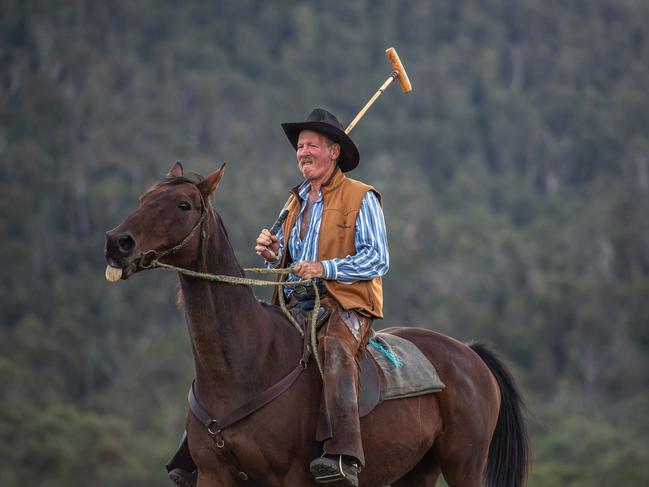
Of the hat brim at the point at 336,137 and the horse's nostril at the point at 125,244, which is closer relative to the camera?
the horse's nostril at the point at 125,244

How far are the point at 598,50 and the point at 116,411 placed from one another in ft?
393

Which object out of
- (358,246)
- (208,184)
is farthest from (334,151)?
(208,184)

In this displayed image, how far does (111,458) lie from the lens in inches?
2655

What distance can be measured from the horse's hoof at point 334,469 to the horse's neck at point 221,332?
25.6 inches

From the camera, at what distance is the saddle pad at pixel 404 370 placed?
9.73 meters

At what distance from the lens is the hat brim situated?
31.7ft

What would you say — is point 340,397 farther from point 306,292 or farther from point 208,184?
point 208,184

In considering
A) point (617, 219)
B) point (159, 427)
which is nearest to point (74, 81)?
point (617, 219)

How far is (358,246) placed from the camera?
376 inches

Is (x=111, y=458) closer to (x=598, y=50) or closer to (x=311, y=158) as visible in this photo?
(x=311, y=158)

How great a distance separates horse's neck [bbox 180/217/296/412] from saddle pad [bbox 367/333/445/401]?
3.43ft

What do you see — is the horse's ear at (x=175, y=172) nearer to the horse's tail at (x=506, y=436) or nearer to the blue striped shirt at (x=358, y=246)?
the blue striped shirt at (x=358, y=246)

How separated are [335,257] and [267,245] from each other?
20.8 inches

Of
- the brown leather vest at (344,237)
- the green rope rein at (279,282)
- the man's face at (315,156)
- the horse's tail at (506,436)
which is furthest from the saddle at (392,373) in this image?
the man's face at (315,156)
